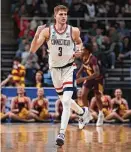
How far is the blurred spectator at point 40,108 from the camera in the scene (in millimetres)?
14438

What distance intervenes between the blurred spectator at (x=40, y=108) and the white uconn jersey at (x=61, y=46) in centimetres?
506

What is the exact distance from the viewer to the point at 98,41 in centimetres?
1881

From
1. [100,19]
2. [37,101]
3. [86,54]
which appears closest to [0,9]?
[100,19]

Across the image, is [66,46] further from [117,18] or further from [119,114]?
[117,18]

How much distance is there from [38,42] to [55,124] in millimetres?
4874

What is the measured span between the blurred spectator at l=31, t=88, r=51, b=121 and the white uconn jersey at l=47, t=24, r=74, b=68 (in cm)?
506

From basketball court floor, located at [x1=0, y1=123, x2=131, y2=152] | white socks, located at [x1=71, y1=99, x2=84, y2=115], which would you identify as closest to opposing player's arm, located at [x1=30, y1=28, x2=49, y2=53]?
basketball court floor, located at [x1=0, y1=123, x2=131, y2=152]

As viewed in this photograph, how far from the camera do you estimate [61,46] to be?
930cm

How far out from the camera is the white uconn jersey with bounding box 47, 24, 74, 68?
30.5 feet

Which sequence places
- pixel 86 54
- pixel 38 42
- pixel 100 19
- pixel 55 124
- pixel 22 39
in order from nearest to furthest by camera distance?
pixel 38 42
pixel 86 54
pixel 55 124
pixel 22 39
pixel 100 19

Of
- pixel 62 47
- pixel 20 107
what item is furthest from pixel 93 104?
pixel 62 47

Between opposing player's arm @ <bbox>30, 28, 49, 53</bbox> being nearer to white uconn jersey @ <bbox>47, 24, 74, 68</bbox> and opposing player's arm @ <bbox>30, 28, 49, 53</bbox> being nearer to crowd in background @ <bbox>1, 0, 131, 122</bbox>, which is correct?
white uconn jersey @ <bbox>47, 24, 74, 68</bbox>

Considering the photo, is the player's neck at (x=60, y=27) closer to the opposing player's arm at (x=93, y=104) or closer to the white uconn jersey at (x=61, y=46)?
the white uconn jersey at (x=61, y=46)

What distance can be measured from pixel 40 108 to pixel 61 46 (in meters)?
5.38
